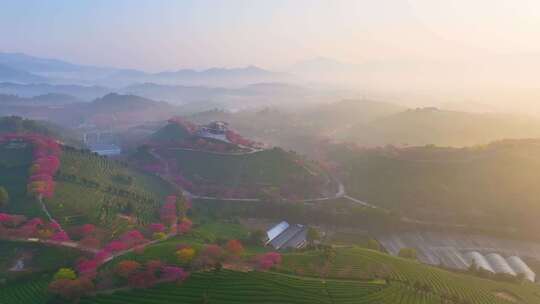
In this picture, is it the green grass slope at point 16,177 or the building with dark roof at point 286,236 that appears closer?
the green grass slope at point 16,177

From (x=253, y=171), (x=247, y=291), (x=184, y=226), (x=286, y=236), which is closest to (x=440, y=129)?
(x=253, y=171)

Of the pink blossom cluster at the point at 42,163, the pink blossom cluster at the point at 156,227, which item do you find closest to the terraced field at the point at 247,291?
the pink blossom cluster at the point at 156,227

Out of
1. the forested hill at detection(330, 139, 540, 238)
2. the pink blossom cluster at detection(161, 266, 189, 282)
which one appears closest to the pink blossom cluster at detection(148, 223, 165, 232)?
the pink blossom cluster at detection(161, 266, 189, 282)

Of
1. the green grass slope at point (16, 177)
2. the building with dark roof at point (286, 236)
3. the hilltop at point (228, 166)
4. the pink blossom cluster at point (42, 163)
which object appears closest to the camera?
the green grass slope at point (16, 177)

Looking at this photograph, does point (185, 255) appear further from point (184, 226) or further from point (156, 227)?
point (184, 226)

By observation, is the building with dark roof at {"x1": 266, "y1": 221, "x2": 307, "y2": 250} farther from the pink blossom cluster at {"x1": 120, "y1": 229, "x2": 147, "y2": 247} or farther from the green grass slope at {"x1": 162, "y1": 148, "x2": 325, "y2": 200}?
the pink blossom cluster at {"x1": 120, "y1": 229, "x2": 147, "y2": 247}

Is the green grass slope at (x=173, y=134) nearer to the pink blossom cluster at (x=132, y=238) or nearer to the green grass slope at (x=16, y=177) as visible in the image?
the green grass slope at (x=16, y=177)
